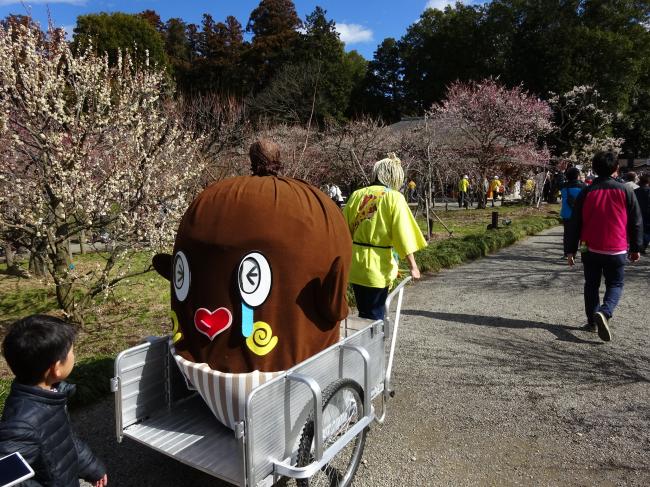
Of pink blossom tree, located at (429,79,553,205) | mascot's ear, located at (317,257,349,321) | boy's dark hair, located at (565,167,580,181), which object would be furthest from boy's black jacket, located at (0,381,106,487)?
pink blossom tree, located at (429,79,553,205)

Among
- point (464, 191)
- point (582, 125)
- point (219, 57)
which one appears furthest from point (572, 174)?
point (219, 57)

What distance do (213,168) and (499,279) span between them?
690 cm

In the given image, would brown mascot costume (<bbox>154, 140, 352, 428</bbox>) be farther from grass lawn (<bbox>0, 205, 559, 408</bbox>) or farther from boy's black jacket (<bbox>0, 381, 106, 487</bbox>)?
grass lawn (<bbox>0, 205, 559, 408</bbox>)

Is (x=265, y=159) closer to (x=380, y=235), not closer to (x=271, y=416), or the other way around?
(x=380, y=235)

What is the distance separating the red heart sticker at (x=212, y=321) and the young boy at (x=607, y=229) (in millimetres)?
3802

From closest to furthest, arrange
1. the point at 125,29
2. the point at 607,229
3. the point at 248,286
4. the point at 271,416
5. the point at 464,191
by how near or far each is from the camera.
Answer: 1. the point at 271,416
2. the point at 248,286
3. the point at 607,229
4. the point at 464,191
5. the point at 125,29

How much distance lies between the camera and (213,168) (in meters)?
11.4

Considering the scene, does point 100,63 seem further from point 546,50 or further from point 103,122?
point 546,50

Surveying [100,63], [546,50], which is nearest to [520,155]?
[546,50]

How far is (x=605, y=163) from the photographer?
15.1 feet

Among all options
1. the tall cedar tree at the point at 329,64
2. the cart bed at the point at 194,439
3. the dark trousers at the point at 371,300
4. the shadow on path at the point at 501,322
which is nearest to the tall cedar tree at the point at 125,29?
the tall cedar tree at the point at 329,64

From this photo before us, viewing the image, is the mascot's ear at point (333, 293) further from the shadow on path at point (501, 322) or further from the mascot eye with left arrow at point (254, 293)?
the shadow on path at point (501, 322)

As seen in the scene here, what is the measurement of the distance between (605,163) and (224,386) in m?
4.11

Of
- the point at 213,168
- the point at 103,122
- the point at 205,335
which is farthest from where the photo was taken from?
the point at 213,168
